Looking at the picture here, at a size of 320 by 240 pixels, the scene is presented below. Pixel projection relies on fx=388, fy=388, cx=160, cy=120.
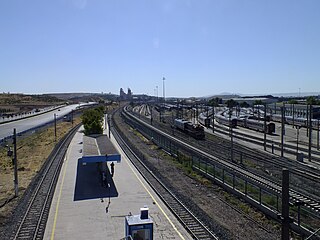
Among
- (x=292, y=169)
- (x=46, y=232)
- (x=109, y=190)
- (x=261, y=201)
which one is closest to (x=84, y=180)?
(x=109, y=190)

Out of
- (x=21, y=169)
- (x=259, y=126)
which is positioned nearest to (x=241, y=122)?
(x=259, y=126)

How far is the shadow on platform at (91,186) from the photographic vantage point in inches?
1012

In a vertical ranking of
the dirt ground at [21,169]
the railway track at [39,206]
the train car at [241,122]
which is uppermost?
the train car at [241,122]

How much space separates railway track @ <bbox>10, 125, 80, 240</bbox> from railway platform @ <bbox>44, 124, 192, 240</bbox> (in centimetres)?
40

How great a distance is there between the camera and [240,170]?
109 ft

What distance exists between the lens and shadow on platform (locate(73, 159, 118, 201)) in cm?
2570

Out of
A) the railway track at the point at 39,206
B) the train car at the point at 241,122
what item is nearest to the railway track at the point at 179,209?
the railway track at the point at 39,206

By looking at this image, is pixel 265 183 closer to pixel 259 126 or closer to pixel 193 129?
pixel 193 129

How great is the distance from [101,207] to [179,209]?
4567mm

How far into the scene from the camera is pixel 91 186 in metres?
28.4

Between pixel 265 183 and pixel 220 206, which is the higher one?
pixel 265 183

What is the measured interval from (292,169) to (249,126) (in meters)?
41.9

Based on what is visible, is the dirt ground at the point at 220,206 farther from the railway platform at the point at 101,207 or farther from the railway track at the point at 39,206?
the railway track at the point at 39,206

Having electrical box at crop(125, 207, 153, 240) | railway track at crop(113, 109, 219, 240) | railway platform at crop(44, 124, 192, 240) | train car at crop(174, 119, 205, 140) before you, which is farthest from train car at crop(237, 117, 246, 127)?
electrical box at crop(125, 207, 153, 240)
